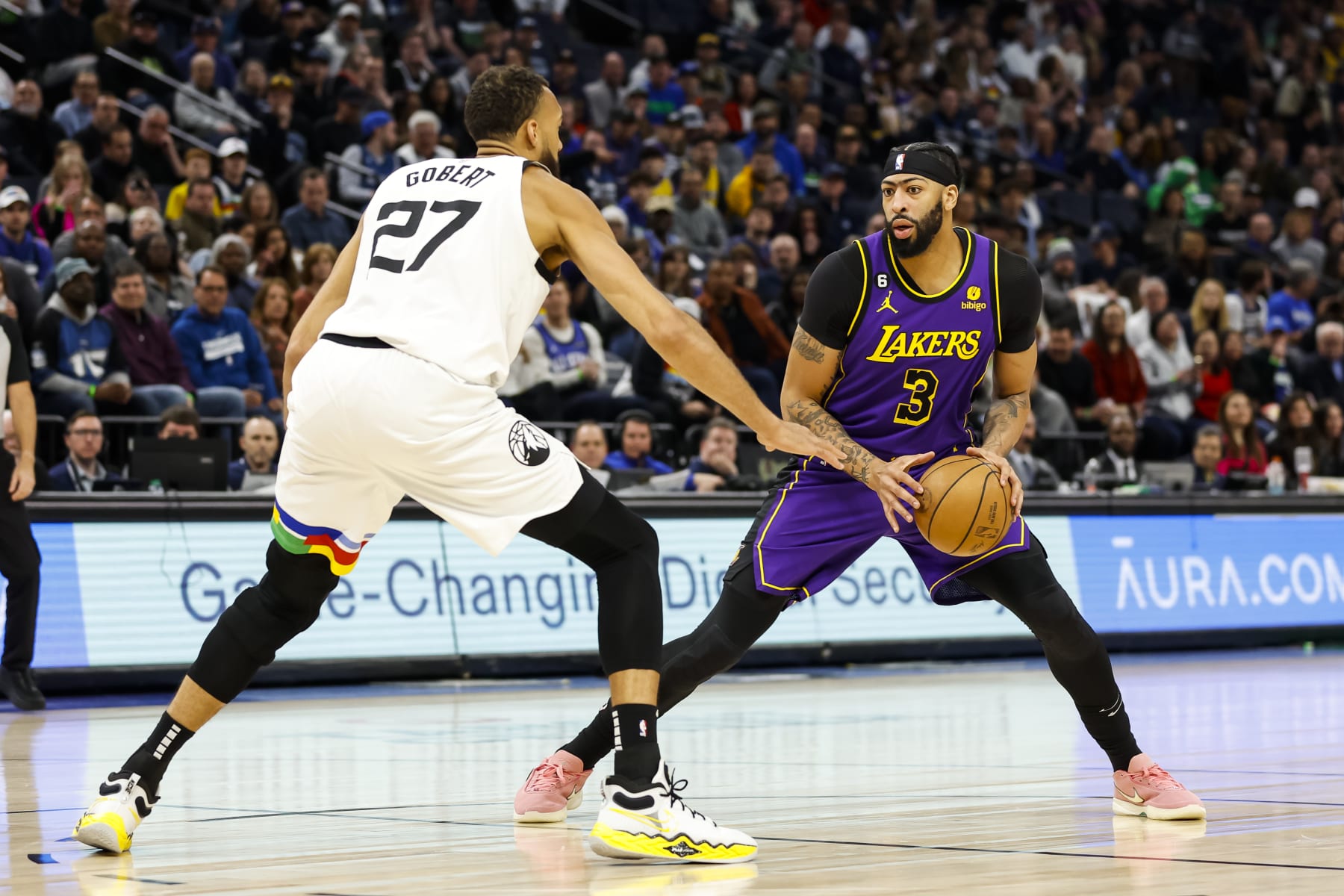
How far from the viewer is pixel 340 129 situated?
17469 mm

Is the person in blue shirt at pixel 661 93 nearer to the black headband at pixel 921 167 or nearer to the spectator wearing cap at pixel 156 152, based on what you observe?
the spectator wearing cap at pixel 156 152

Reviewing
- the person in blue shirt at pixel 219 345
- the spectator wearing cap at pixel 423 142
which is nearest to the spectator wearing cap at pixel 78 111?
→ the spectator wearing cap at pixel 423 142

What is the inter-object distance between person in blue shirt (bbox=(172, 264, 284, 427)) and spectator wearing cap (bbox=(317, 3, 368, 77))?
5254mm

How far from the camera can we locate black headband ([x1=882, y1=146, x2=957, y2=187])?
6051 millimetres

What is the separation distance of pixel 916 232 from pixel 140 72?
42.8 feet

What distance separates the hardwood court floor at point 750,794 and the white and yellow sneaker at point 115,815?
6cm

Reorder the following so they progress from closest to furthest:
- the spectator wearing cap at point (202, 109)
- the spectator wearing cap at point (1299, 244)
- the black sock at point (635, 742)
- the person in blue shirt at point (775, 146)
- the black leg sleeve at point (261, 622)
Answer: the black sock at point (635, 742) → the black leg sleeve at point (261, 622) → the spectator wearing cap at point (202, 109) → the person in blue shirt at point (775, 146) → the spectator wearing cap at point (1299, 244)

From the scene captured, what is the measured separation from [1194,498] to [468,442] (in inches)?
436

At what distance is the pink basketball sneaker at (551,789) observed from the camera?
18.6 ft

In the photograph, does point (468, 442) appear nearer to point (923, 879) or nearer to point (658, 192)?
point (923, 879)

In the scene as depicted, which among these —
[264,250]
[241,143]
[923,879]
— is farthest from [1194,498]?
[923,879]

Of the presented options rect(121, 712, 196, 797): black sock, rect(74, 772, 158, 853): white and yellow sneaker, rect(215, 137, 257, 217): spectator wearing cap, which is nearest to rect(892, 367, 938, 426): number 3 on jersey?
rect(121, 712, 196, 797): black sock

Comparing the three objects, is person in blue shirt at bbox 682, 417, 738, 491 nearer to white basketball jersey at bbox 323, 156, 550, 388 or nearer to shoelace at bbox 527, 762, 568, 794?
shoelace at bbox 527, 762, 568, 794

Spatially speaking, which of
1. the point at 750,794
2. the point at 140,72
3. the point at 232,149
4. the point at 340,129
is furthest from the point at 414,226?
the point at 140,72
